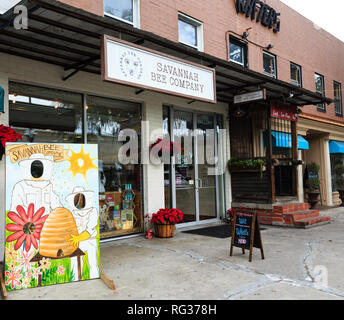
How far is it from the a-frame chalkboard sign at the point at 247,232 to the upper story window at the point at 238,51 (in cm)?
591

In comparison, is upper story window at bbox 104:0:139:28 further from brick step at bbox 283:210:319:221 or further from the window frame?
brick step at bbox 283:210:319:221

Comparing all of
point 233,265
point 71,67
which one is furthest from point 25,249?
point 71,67

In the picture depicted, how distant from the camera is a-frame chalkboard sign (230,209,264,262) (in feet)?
17.1

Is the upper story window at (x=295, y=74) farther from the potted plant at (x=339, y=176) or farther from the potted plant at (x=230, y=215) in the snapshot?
the potted plant at (x=230, y=215)

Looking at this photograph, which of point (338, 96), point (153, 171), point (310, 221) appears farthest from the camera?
point (338, 96)

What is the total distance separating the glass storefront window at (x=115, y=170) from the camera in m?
6.87

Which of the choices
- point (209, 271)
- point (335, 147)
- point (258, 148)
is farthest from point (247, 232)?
point (335, 147)

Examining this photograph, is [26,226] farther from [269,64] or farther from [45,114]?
[269,64]

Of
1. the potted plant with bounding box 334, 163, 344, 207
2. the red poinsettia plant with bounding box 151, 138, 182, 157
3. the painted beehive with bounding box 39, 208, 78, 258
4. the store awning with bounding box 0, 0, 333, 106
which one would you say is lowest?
the painted beehive with bounding box 39, 208, 78, 258

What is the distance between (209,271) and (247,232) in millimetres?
1020

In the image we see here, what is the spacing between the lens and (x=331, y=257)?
538 centimetres

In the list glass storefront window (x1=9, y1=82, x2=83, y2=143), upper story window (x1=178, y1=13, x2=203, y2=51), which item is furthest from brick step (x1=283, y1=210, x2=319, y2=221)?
glass storefront window (x1=9, y1=82, x2=83, y2=143)

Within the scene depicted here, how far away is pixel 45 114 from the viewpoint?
6.07 metres

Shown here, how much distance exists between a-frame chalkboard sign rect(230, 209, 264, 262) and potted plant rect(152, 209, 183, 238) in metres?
1.81
